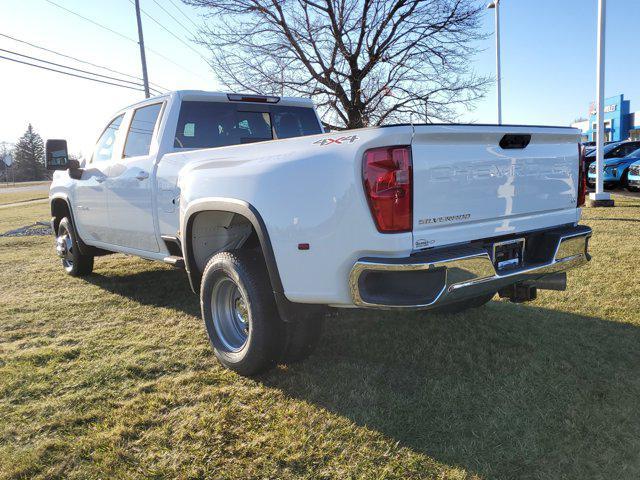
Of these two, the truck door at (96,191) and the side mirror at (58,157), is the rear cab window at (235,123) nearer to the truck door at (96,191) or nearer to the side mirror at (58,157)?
the truck door at (96,191)

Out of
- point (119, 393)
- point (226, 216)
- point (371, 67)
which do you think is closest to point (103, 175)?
point (226, 216)

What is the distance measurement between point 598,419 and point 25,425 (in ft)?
10.8

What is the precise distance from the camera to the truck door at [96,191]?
217 inches

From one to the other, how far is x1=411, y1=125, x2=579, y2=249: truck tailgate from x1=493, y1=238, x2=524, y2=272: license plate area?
73 mm

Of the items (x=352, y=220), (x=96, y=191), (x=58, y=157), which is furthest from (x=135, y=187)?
(x=352, y=220)

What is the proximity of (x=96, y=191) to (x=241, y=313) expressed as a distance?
2920 mm

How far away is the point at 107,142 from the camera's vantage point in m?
5.82

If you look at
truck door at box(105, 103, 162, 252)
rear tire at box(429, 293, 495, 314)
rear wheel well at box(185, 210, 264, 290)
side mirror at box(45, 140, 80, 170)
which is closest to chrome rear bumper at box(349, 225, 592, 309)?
rear wheel well at box(185, 210, 264, 290)

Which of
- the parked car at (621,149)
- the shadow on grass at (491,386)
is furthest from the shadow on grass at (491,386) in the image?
the parked car at (621,149)

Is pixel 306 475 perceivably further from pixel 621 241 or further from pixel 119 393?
pixel 621 241

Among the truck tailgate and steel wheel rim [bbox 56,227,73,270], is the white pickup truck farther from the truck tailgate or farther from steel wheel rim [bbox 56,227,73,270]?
steel wheel rim [bbox 56,227,73,270]

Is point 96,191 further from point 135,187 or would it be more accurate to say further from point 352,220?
point 352,220

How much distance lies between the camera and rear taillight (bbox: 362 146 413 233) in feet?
8.39

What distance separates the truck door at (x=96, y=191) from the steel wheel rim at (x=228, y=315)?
7.88 ft
